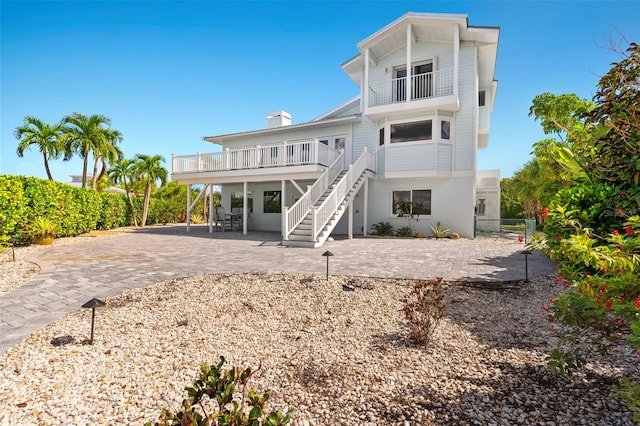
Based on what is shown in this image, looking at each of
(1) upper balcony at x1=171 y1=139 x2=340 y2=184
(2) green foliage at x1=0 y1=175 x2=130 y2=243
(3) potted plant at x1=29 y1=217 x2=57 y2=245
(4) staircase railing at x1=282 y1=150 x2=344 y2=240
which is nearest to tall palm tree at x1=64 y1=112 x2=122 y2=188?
(2) green foliage at x1=0 y1=175 x2=130 y2=243

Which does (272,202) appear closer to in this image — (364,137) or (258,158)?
(258,158)

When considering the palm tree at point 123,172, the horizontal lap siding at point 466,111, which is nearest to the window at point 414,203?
the horizontal lap siding at point 466,111

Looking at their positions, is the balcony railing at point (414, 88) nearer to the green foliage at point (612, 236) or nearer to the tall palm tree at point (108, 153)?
the green foliage at point (612, 236)

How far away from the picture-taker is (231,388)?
4.59 feet

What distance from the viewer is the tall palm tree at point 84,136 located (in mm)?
19344

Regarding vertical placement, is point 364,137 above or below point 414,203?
above

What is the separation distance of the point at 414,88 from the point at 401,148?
307 centimetres

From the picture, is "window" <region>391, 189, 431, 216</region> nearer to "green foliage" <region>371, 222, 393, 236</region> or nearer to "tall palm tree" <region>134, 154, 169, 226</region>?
"green foliage" <region>371, 222, 393, 236</region>

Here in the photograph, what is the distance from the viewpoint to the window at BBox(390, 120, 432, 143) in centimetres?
1393

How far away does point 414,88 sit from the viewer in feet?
47.1

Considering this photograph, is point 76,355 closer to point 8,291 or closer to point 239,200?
Answer: point 8,291

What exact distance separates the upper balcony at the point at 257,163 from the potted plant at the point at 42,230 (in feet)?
19.9

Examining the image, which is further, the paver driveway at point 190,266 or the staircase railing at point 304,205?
the staircase railing at point 304,205

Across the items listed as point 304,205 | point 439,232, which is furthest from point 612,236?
point 439,232
